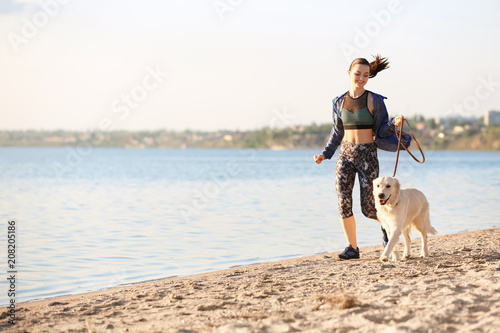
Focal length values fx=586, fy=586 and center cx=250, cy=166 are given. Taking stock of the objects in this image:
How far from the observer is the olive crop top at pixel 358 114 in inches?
264

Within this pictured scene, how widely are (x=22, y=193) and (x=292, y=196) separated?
456 inches

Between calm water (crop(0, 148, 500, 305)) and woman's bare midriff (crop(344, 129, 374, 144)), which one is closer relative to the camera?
woman's bare midriff (crop(344, 129, 374, 144))

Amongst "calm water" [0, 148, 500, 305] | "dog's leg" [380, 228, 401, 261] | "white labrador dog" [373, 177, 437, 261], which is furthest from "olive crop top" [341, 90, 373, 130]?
"calm water" [0, 148, 500, 305]

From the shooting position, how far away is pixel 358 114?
671 cm

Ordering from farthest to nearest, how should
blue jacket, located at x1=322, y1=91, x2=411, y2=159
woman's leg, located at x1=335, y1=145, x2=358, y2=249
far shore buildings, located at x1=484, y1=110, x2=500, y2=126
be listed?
far shore buildings, located at x1=484, y1=110, x2=500, y2=126 < woman's leg, located at x1=335, y1=145, x2=358, y2=249 < blue jacket, located at x1=322, y1=91, x2=411, y2=159

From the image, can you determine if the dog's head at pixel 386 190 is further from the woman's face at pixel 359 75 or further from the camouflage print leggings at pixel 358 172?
the woman's face at pixel 359 75

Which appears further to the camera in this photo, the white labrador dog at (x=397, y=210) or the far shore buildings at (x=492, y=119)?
the far shore buildings at (x=492, y=119)

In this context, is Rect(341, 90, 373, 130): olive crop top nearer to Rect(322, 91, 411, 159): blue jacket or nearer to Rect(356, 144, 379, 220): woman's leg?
Rect(322, 91, 411, 159): blue jacket

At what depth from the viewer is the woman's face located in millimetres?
6688

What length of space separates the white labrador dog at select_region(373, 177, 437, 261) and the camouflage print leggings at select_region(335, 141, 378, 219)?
0.75 feet

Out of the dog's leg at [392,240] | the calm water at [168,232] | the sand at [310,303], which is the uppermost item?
the dog's leg at [392,240]

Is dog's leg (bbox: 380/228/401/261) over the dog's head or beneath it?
beneath

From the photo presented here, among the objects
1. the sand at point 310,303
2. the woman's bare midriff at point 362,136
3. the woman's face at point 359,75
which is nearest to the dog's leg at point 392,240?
the sand at point 310,303

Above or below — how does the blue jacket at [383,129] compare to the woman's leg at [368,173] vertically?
above
